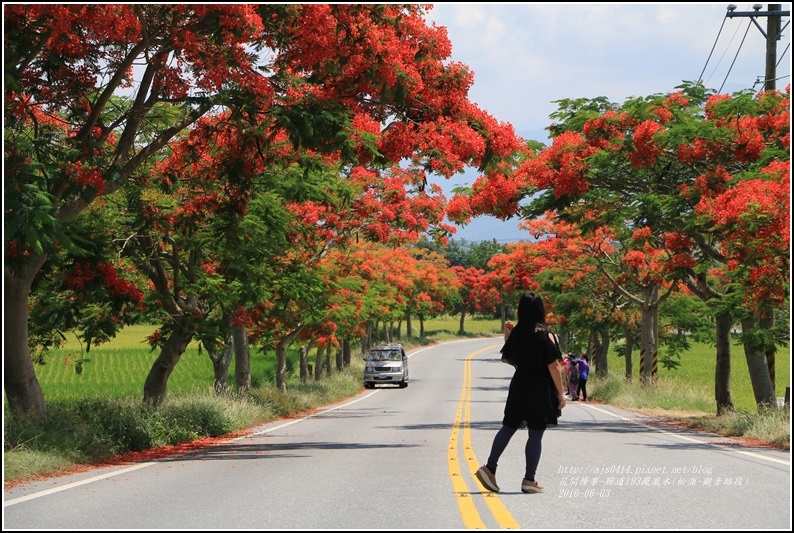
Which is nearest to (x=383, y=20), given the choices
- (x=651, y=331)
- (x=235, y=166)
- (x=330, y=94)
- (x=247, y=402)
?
(x=330, y=94)

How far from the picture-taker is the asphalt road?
8039 millimetres

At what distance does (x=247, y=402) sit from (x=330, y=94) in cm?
1298

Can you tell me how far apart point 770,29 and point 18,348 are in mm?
19051

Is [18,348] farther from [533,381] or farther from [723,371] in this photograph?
[723,371]

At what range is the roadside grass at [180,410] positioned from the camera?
13.4 m

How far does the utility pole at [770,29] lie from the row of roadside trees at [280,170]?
3.00 m

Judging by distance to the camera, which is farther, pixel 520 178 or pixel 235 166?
pixel 520 178

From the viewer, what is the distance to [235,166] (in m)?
16.3

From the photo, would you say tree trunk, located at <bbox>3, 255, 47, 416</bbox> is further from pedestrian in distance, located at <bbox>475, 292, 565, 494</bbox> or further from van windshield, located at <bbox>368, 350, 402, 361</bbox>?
van windshield, located at <bbox>368, 350, 402, 361</bbox>

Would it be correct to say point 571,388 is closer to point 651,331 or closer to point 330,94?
point 651,331

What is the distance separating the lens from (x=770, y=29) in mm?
24094

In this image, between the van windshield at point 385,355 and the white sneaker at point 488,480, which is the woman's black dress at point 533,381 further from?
the van windshield at point 385,355

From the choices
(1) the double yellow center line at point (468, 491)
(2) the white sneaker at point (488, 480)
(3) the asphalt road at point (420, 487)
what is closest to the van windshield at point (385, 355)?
(1) the double yellow center line at point (468, 491)

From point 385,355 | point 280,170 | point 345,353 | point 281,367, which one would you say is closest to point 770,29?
point 280,170
